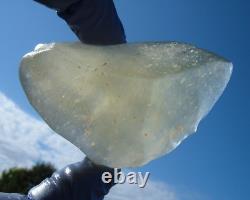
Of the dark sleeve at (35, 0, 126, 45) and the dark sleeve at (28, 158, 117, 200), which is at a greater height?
the dark sleeve at (35, 0, 126, 45)

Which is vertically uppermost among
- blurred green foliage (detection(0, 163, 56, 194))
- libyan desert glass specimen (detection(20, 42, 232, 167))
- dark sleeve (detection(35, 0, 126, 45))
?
dark sleeve (detection(35, 0, 126, 45))

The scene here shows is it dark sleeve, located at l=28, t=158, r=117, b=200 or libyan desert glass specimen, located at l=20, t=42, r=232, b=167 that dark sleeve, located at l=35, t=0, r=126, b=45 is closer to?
libyan desert glass specimen, located at l=20, t=42, r=232, b=167

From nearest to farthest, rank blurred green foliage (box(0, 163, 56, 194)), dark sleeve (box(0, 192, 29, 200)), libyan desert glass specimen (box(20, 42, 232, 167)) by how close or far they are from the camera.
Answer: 1. libyan desert glass specimen (box(20, 42, 232, 167))
2. dark sleeve (box(0, 192, 29, 200))
3. blurred green foliage (box(0, 163, 56, 194))

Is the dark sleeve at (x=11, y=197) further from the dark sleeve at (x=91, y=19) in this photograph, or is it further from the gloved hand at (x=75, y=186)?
the dark sleeve at (x=91, y=19)

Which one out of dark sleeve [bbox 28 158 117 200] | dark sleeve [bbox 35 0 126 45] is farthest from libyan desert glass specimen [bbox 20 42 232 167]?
dark sleeve [bbox 28 158 117 200]

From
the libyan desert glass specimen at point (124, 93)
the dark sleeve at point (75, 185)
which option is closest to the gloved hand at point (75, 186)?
the dark sleeve at point (75, 185)

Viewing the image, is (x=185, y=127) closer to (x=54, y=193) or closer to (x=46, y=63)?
(x=46, y=63)
